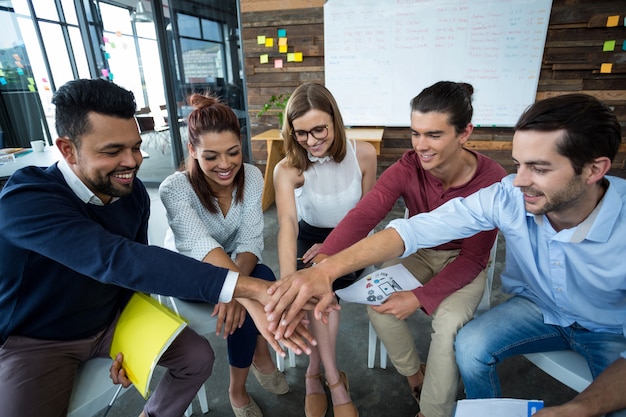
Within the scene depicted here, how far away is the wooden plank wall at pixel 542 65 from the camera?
316 cm

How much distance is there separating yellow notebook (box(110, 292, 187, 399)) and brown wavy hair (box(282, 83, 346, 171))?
0.92 meters

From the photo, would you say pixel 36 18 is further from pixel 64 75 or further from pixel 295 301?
pixel 295 301

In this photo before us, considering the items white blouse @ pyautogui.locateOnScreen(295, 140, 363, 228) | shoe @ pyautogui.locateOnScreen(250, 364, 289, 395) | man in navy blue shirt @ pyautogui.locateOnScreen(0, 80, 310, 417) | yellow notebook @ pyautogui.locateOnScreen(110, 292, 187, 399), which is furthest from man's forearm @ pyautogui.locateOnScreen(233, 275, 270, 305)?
white blouse @ pyautogui.locateOnScreen(295, 140, 363, 228)

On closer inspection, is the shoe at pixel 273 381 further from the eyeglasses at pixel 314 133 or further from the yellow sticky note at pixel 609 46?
the yellow sticky note at pixel 609 46

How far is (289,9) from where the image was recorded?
3.70 meters

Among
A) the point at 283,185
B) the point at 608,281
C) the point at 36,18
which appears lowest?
the point at 608,281

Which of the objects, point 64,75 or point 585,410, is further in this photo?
point 64,75

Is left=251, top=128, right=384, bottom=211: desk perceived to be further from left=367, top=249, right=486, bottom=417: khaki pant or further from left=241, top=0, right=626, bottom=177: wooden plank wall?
left=367, top=249, right=486, bottom=417: khaki pant

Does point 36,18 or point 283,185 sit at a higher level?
point 36,18

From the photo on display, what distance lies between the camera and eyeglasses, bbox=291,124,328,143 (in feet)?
5.36

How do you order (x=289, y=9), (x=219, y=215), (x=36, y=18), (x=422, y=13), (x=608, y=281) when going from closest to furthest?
1. (x=608, y=281)
2. (x=219, y=215)
3. (x=422, y=13)
4. (x=289, y=9)
5. (x=36, y=18)

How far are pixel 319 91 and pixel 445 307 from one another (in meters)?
1.06

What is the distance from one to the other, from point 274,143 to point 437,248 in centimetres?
245

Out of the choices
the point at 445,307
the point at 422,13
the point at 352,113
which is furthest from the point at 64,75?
the point at 445,307
